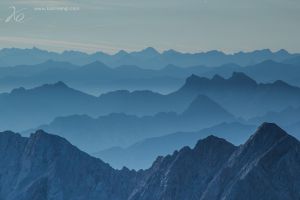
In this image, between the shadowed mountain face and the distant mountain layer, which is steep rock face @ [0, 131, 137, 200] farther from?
the shadowed mountain face

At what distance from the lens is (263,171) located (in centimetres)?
12975

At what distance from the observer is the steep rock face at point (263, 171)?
422 ft

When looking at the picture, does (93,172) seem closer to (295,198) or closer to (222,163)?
(222,163)

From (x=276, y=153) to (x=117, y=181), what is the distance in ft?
120

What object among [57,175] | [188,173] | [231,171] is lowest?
[231,171]

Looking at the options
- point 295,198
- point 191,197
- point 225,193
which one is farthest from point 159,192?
point 295,198

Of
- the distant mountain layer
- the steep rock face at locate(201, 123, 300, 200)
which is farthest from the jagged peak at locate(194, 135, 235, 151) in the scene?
the steep rock face at locate(201, 123, 300, 200)

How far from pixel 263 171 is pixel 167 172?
20.6 meters

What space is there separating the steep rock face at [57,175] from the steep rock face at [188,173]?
405 inches

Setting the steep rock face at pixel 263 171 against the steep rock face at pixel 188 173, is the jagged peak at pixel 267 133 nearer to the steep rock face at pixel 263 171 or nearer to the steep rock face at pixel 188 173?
the steep rock face at pixel 263 171

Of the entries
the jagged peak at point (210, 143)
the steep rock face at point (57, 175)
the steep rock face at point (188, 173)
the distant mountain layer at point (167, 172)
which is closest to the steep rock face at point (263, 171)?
the distant mountain layer at point (167, 172)

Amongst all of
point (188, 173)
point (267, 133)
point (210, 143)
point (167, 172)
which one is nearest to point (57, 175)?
point (167, 172)

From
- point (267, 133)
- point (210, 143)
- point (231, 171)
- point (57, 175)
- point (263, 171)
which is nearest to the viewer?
point (263, 171)

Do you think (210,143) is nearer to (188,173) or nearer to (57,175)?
(188,173)
